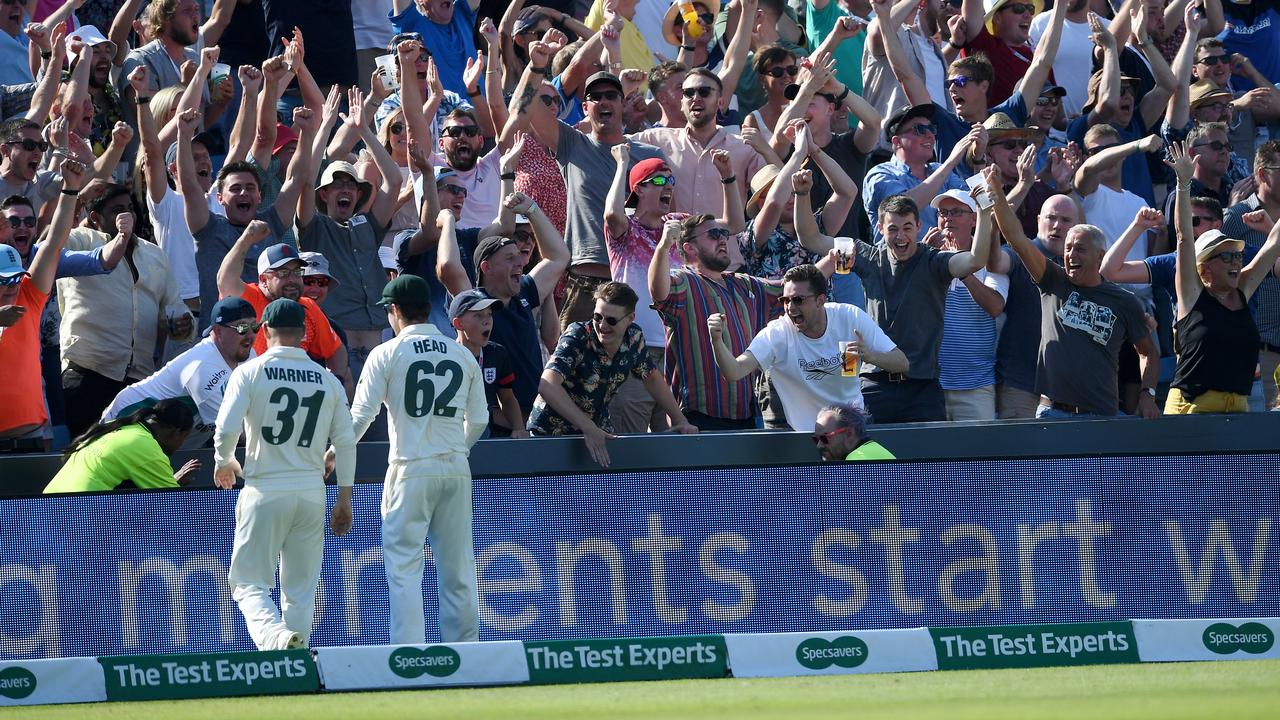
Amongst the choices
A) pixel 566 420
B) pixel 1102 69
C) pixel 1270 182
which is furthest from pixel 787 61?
pixel 566 420

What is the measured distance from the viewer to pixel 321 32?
49.1ft

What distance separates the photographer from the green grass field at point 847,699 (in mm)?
7473

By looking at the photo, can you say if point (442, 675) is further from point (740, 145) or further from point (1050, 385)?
point (740, 145)

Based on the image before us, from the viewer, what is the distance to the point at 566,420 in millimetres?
10398

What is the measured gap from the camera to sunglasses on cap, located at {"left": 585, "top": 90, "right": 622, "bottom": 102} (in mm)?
12477

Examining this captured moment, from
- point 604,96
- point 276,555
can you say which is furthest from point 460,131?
point 276,555

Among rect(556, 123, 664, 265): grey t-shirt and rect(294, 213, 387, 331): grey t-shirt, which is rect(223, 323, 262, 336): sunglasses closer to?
rect(294, 213, 387, 331): grey t-shirt

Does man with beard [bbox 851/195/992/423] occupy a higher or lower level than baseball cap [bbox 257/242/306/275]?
lower

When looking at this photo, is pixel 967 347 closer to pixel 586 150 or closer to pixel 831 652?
pixel 586 150

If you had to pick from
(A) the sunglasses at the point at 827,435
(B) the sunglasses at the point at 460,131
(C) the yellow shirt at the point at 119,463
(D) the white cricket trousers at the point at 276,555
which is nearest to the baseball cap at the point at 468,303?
(D) the white cricket trousers at the point at 276,555

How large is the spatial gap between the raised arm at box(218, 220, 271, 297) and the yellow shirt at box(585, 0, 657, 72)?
5.09 metres

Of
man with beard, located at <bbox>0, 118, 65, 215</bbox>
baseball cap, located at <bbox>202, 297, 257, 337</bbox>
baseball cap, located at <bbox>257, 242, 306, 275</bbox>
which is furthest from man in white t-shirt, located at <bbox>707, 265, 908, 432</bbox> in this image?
man with beard, located at <bbox>0, 118, 65, 215</bbox>

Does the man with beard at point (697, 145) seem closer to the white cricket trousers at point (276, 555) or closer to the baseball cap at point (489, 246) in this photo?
the baseball cap at point (489, 246)

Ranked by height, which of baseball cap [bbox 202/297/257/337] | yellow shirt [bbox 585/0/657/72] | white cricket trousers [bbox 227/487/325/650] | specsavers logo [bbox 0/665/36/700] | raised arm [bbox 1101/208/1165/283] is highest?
yellow shirt [bbox 585/0/657/72]
